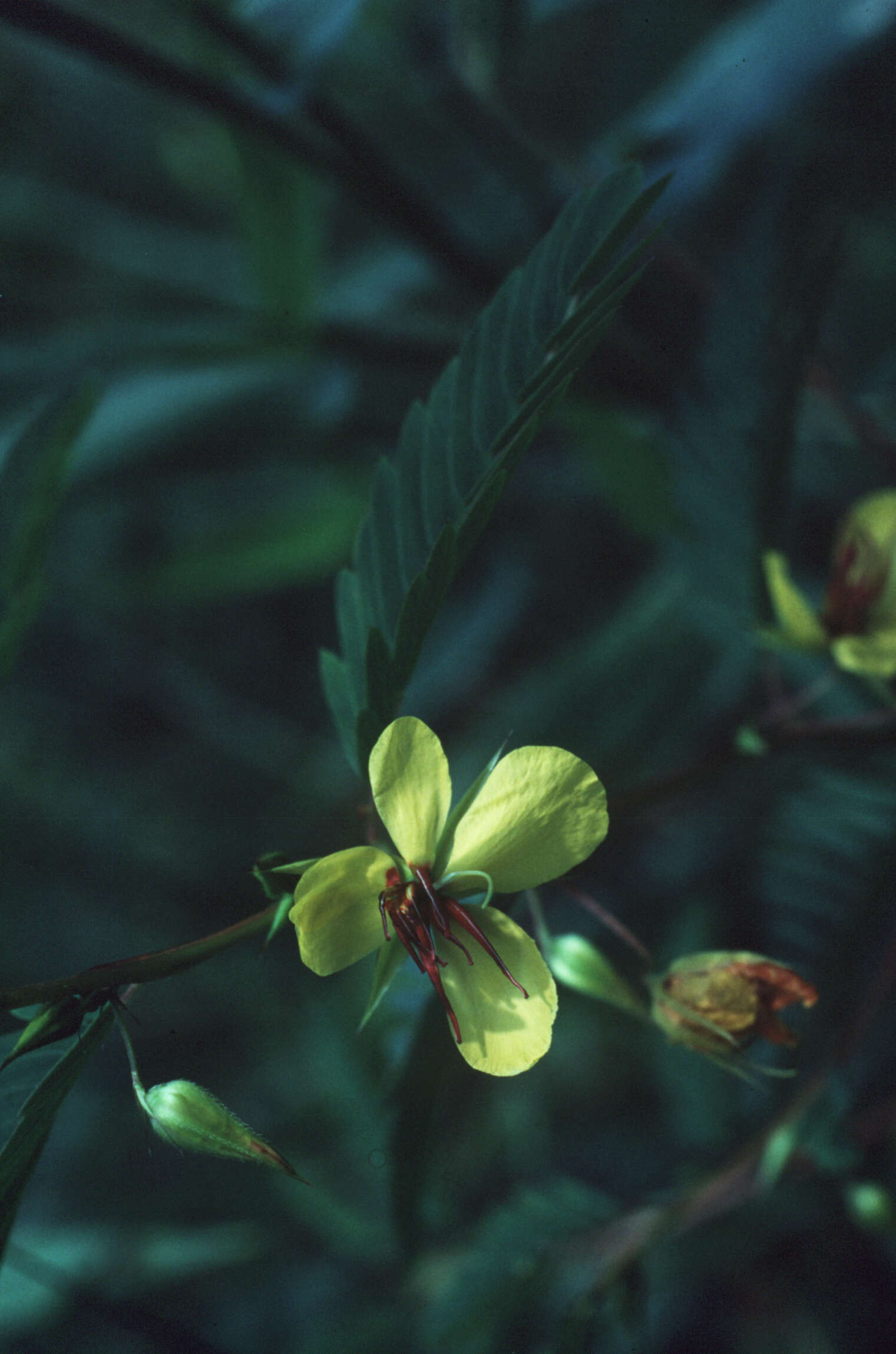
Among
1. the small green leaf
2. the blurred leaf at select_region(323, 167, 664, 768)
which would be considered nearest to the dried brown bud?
the small green leaf

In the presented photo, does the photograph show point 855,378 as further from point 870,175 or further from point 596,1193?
point 596,1193

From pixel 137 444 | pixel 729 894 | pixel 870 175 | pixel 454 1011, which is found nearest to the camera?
pixel 454 1011

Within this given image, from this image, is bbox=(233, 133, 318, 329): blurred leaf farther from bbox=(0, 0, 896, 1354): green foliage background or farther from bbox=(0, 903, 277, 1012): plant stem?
bbox=(0, 903, 277, 1012): plant stem

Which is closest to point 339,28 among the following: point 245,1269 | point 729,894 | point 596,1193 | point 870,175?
point 870,175

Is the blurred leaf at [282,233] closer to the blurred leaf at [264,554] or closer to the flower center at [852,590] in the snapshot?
the blurred leaf at [264,554]

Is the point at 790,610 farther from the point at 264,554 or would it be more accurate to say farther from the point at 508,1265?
the point at 264,554

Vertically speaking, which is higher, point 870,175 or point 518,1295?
point 870,175

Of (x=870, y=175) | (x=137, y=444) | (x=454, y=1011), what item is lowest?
(x=454, y=1011)

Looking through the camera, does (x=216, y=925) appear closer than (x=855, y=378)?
No

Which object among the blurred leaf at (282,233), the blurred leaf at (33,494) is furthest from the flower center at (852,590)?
the blurred leaf at (282,233)
